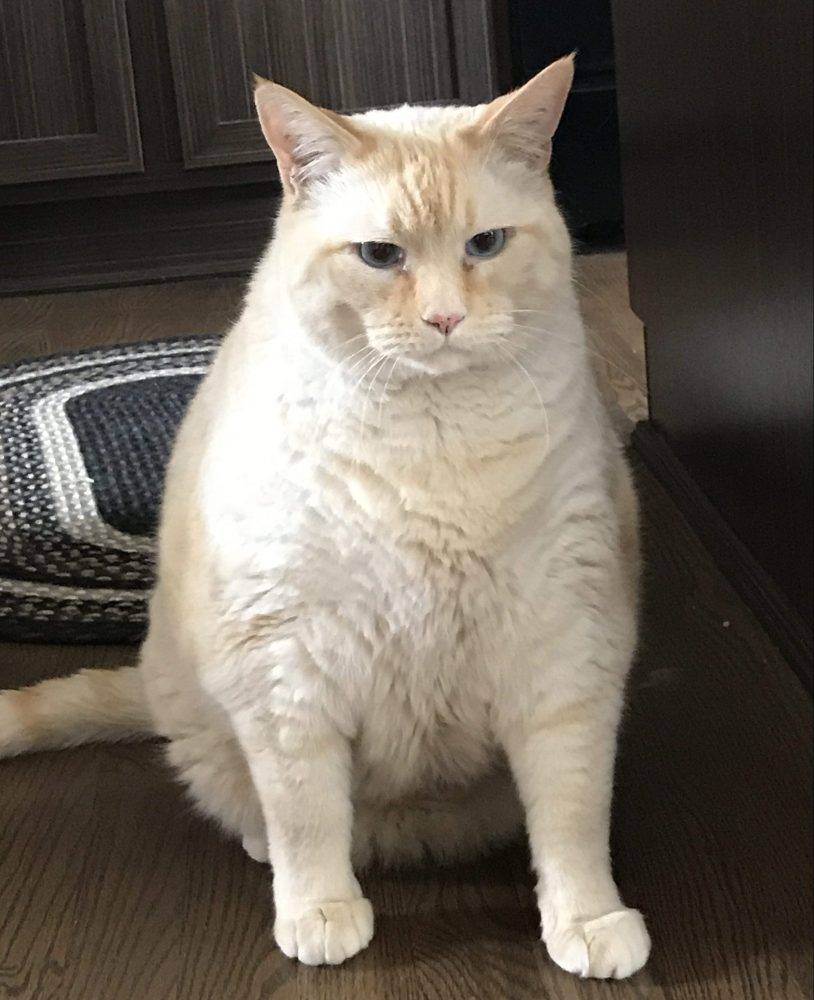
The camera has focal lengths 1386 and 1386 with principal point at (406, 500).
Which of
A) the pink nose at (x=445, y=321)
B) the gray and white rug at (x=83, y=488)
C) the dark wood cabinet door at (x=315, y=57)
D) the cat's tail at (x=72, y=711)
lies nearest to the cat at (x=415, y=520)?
the pink nose at (x=445, y=321)

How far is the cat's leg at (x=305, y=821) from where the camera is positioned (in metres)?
1.18

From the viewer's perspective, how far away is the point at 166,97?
337 cm

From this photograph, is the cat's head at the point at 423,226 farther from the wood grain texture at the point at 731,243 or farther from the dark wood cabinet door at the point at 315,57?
the dark wood cabinet door at the point at 315,57

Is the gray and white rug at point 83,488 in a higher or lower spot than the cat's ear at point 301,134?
lower

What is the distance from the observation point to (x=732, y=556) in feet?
5.15

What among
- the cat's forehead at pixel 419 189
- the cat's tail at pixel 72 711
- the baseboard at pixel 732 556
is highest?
the cat's forehead at pixel 419 189

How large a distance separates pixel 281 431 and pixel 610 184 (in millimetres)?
2746

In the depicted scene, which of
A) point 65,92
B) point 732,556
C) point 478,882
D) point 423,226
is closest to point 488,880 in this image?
point 478,882

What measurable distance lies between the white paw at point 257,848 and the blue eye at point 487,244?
1.93 ft

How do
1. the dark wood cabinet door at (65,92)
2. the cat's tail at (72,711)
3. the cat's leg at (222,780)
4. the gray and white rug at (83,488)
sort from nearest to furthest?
1. the cat's leg at (222,780)
2. the cat's tail at (72,711)
3. the gray and white rug at (83,488)
4. the dark wood cabinet door at (65,92)

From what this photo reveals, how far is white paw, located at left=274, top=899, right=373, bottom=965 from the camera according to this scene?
116cm

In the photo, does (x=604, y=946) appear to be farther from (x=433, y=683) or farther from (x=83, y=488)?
(x=83, y=488)

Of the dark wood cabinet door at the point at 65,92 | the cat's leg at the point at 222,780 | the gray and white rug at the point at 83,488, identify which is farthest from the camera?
the dark wood cabinet door at the point at 65,92

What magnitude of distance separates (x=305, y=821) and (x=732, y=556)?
63 cm
